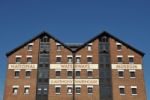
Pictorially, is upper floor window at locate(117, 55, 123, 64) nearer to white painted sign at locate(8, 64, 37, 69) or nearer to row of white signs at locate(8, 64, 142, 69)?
row of white signs at locate(8, 64, 142, 69)

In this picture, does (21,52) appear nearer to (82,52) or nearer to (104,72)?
(82,52)

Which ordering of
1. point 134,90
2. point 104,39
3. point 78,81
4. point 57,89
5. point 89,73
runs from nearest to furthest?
point 134,90 < point 57,89 < point 78,81 < point 89,73 < point 104,39

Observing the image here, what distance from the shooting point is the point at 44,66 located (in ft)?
189

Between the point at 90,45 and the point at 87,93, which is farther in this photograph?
the point at 90,45

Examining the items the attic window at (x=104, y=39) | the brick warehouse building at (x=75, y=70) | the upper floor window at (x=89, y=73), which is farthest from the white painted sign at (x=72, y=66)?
the attic window at (x=104, y=39)

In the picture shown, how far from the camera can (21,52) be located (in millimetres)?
59000

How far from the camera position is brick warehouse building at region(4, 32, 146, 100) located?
55.4 meters

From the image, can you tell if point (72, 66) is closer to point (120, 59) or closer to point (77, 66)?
point (77, 66)

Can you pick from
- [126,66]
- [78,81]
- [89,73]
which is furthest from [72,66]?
[126,66]

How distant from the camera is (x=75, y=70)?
57.4m

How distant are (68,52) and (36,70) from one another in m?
6.67

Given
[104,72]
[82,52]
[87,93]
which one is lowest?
[87,93]
